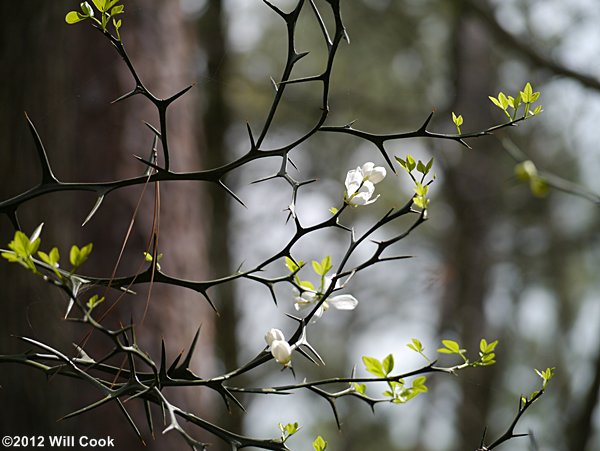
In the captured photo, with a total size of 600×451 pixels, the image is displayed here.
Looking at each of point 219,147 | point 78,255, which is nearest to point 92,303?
point 78,255

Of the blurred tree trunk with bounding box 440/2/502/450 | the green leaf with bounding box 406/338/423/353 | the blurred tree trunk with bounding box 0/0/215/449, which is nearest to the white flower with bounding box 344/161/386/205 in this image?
the green leaf with bounding box 406/338/423/353

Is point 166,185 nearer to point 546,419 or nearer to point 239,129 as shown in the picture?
point 239,129

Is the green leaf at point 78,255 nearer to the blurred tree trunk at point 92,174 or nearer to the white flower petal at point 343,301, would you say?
the white flower petal at point 343,301

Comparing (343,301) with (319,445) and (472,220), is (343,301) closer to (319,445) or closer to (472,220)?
(319,445)

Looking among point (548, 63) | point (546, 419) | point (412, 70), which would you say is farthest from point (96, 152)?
point (546, 419)

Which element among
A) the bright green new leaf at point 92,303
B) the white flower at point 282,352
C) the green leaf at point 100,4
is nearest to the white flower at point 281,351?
the white flower at point 282,352

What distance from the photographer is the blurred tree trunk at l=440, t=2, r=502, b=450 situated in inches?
121

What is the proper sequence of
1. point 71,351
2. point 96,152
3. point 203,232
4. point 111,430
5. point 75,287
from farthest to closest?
point 203,232, point 96,152, point 111,430, point 71,351, point 75,287

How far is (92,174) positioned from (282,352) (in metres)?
1.47

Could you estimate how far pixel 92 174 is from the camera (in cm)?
183

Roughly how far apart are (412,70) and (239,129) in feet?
3.30

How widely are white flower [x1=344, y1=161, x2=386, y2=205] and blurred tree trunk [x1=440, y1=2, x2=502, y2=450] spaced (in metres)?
2.53

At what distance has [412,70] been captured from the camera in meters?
3.82

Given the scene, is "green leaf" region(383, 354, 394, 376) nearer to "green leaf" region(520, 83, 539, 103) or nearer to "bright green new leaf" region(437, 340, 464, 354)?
"bright green new leaf" region(437, 340, 464, 354)
